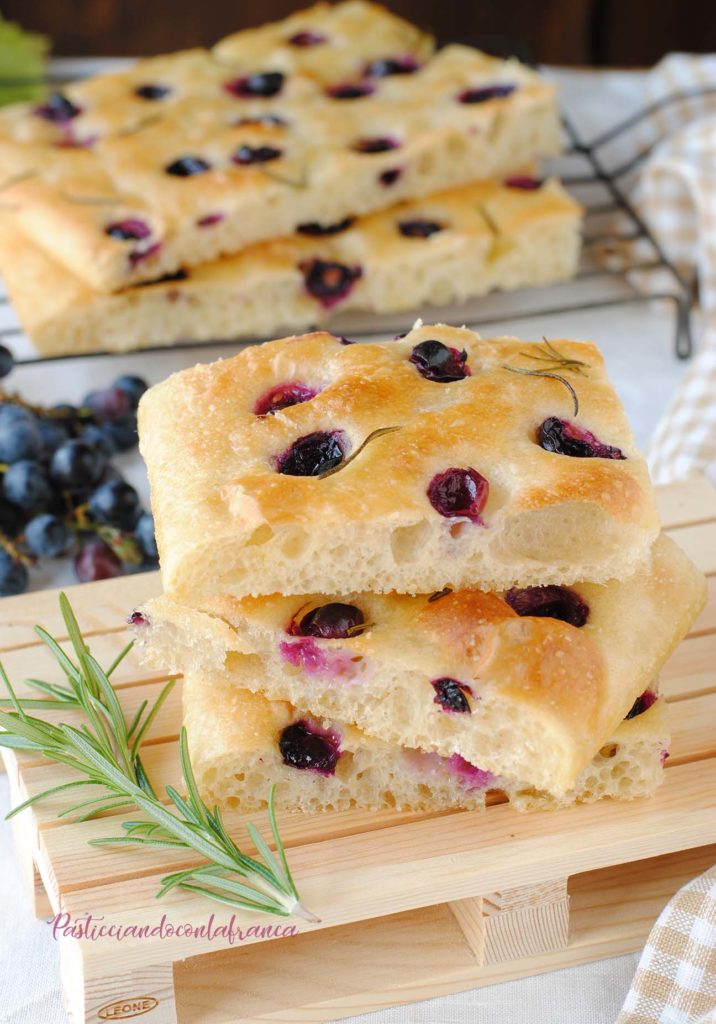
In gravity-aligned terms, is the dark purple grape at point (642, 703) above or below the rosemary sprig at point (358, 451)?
below

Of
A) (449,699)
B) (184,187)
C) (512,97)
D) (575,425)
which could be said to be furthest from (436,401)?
(512,97)

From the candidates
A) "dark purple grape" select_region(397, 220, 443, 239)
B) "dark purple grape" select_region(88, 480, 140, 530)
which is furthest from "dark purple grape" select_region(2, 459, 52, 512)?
"dark purple grape" select_region(397, 220, 443, 239)

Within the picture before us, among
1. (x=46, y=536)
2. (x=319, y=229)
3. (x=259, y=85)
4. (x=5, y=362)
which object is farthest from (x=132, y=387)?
(x=259, y=85)

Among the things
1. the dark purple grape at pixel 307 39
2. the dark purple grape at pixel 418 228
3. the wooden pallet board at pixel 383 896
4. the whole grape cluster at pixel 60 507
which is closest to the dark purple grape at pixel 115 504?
the whole grape cluster at pixel 60 507

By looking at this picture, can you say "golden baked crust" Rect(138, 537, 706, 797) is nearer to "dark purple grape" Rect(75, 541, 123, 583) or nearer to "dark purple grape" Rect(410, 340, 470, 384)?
"dark purple grape" Rect(410, 340, 470, 384)

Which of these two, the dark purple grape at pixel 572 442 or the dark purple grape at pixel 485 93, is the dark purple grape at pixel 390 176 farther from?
the dark purple grape at pixel 572 442

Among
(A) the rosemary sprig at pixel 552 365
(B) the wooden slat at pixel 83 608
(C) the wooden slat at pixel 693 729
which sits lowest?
(B) the wooden slat at pixel 83 608

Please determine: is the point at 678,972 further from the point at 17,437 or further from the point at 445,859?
the point at 17,437
